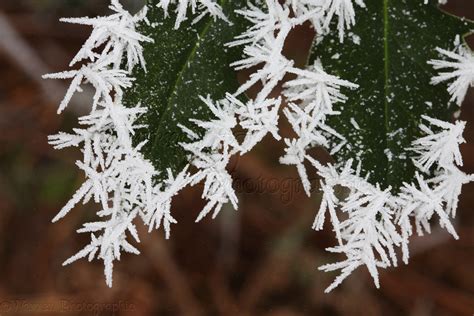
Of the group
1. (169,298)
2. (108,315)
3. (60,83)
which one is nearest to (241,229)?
(169,298)

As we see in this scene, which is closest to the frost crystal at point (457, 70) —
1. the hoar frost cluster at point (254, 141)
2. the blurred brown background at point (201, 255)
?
the hoar frost cluster at point (254, 141)

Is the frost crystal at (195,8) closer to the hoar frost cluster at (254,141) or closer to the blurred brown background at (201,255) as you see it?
the hoar frost cluster at (254,141)

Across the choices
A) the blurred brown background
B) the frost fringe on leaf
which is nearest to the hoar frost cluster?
the frost fringe on leaf

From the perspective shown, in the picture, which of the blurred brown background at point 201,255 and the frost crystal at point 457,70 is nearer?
the frost crystal at point 457,70

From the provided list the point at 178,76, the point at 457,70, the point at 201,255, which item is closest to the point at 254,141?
the point at 178,76

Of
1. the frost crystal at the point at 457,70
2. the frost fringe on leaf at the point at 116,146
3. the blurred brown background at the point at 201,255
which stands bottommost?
the blurred brown background at the point at 201,255

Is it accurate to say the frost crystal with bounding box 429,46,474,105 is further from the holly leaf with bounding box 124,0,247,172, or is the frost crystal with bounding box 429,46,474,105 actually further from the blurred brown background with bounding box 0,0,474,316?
the blurred brown background with bounding box 0,0,474,316
